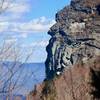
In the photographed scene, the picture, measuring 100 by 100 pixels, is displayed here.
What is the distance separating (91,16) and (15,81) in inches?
4302

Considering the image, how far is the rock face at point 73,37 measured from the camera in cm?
10312

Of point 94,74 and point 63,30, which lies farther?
point 63,30

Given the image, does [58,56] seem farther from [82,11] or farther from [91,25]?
[82,11]

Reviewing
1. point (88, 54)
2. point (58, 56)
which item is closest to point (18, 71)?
point (88, 54)

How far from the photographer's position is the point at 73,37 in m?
112

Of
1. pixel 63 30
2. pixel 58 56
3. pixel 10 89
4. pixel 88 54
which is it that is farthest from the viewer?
pixel 63 30

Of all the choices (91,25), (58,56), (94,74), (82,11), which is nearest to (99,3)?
(82,11)

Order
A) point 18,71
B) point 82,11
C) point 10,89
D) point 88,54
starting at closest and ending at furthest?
1. point 10,89
2. point 18,71
3. point 88,54
4. point 82,11

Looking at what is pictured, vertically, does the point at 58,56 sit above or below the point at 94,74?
below

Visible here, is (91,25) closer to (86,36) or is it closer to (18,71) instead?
(86,36)

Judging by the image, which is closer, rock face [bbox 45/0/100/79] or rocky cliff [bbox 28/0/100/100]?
rocky cliff [bbox 28/0/100/100]

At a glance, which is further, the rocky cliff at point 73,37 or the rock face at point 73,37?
the rock face at point 73,37

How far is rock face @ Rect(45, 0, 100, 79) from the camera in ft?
338

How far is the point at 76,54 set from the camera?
102875mm
